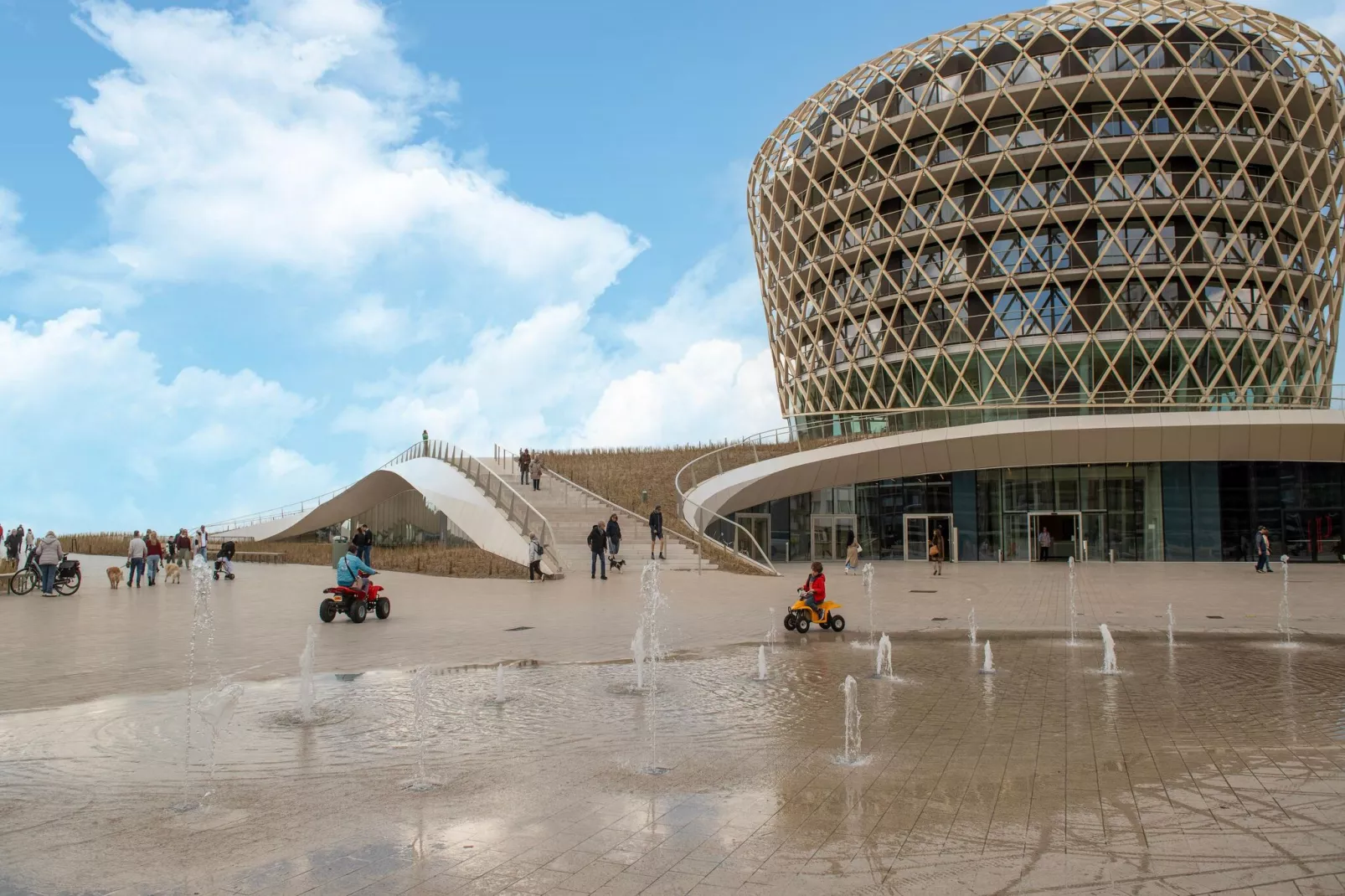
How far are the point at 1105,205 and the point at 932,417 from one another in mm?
15665

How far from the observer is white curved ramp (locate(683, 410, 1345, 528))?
35812 mm

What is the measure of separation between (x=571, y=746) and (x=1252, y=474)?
37630 mm

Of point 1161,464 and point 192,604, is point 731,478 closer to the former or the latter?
point 1161,464

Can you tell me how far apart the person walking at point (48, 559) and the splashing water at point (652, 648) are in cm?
1263

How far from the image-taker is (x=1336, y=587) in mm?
23406

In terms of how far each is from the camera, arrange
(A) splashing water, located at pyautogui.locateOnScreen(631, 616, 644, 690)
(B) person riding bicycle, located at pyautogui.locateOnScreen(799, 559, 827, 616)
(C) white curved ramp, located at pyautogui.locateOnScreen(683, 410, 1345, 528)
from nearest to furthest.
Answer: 1. (A) splashing water, located at pyautogui.locateOnScreen(631, 616, 644, 690)
2. (B) person riding bicycle, located at pyautogui.locateOnScreen(799, 559, 827, 616)
3. (C) white curved ramp, located at pyautogui.locateOnScreen(683, 410, 1345, 528)

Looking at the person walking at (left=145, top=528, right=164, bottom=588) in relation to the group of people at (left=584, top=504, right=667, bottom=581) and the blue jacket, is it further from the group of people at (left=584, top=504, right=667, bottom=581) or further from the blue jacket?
the blue jacket

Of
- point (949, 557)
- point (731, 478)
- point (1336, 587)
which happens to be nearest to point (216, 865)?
point (1336, 587)

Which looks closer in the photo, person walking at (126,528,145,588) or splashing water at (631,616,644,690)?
splashing water at (631,616,644,690)

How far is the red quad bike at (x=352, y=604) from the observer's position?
16000 millimetres

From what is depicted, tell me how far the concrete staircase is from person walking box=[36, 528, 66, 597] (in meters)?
11.4

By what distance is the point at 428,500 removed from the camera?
133ft

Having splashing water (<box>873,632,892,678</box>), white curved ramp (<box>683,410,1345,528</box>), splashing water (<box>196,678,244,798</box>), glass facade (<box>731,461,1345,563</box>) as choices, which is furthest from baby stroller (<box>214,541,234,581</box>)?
splashing water (<box>873,632,892,678</box>)

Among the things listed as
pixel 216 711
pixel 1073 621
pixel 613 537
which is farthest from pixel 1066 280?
pixel 216 711
